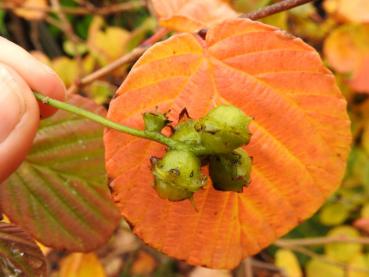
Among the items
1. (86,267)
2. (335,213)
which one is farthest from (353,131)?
(86,267)

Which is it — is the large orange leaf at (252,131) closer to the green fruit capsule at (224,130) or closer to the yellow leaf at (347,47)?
the green fruit capsule at (224,130)

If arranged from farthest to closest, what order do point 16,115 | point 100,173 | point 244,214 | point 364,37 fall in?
point 364,37 < point 100,173 < point 244,214 < point 16,115

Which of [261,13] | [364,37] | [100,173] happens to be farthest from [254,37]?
[364,37]

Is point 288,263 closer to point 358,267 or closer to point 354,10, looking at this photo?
point 358,267

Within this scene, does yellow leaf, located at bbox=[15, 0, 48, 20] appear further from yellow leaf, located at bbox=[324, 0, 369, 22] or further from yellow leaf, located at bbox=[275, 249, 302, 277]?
yellow leaf, located at bbox=[275, 249, 302, 277]

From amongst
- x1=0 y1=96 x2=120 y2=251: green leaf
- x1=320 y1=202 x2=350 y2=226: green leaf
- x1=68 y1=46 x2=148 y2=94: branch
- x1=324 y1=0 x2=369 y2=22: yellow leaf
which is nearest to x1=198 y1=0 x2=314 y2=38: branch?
x1=68 y1=46 x2=148 y2=94: branch

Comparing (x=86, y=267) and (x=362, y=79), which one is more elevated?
(x=362, y=79)

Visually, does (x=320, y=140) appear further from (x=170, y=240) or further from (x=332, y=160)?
(x=170, y=240)
